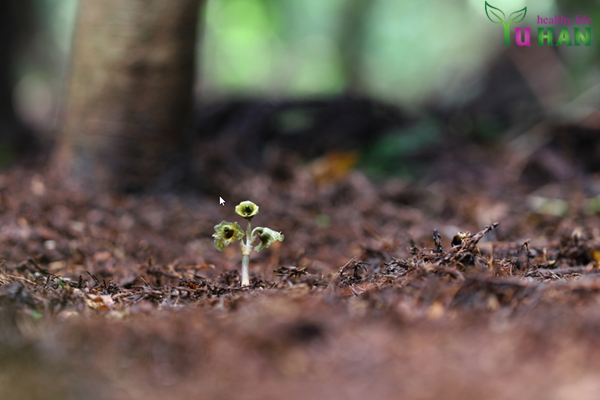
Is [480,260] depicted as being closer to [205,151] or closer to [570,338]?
[570,338]

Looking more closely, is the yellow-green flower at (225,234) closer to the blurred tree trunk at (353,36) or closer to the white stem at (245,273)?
the white stem at (245,273)

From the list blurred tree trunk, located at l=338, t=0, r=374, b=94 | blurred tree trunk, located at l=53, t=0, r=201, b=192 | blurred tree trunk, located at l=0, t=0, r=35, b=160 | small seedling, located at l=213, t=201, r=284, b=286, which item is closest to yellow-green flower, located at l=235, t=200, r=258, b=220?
small seedling, located at l=213, t=201, r=284, b=286

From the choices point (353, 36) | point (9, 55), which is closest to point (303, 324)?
point (9, 55)

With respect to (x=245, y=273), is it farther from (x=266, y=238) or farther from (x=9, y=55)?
(x=9, y=55)

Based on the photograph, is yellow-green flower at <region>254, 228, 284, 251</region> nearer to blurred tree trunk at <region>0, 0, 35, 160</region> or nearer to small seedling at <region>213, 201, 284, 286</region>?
small seedling at <region>213, 201, 284, 286</region>

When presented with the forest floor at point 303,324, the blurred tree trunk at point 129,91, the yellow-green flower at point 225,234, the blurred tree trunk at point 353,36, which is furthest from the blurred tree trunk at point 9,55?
the blurred tree trunk at point 353,36
